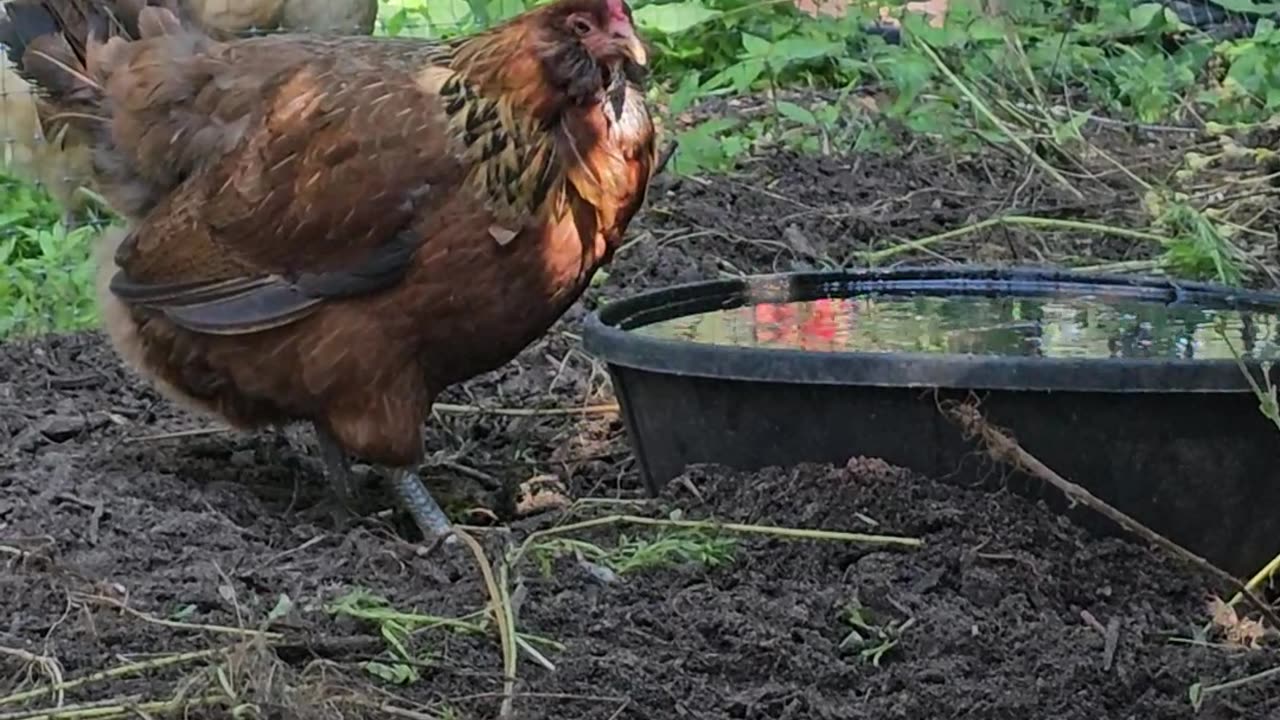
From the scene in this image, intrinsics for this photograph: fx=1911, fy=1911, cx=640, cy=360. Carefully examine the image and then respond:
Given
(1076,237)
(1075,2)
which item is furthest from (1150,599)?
(1075,2)

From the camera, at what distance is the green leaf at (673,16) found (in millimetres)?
8227

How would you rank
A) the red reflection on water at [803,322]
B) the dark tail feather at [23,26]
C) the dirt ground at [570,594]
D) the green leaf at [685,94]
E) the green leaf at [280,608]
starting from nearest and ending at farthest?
the dirt ground at [570,594] → the green leaf at [280,608] → the red reflection on water at [803,322] → the dark tail feather at [23,26] → the green leaf at [685,94]

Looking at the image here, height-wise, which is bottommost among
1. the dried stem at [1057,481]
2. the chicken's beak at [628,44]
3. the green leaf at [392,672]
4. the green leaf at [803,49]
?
the green leaf at [803,49]

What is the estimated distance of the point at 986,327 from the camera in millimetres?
4133

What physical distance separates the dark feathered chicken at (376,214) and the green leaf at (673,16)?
412 centimetres

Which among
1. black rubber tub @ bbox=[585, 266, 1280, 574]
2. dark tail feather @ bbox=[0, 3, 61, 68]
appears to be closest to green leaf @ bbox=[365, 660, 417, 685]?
black rubber tub @ bbox=[585, 266, 1280, 574]

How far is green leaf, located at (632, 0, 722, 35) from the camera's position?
823 centimetres

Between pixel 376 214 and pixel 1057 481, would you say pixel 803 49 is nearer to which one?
pixel 376 214

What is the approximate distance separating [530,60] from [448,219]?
0.40 m

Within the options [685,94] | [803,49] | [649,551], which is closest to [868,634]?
[649,551]

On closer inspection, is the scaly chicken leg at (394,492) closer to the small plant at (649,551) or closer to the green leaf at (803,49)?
the small plant at (649,551)

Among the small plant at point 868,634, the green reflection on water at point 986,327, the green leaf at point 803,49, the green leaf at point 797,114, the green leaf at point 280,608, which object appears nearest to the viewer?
the small plant at point 868,634

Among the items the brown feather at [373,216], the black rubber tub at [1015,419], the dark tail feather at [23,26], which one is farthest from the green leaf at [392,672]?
the dark tail feather at [23,26]

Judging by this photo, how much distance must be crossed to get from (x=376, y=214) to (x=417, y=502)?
640 millimetres
